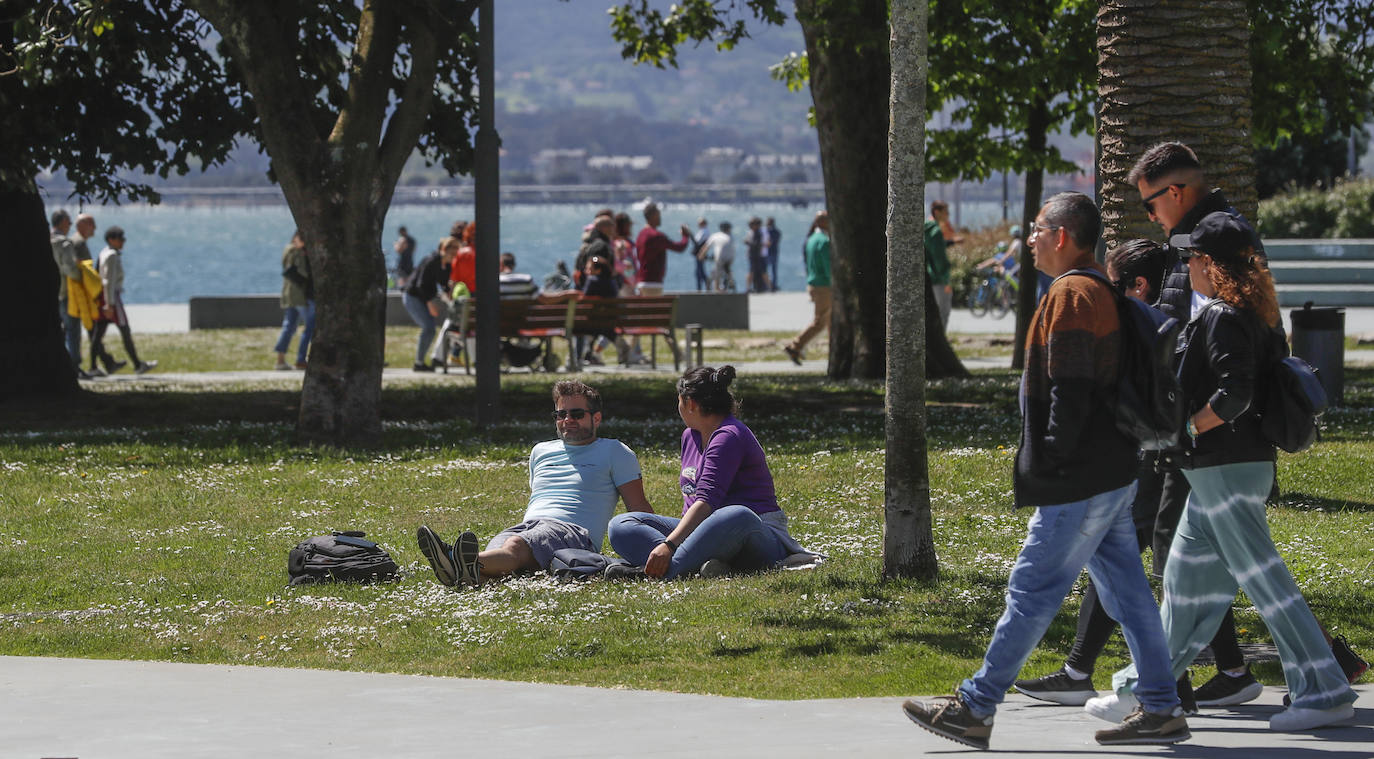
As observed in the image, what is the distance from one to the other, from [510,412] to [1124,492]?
439 inches

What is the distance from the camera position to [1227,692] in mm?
5727

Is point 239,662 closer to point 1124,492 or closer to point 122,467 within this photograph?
point 1124,492

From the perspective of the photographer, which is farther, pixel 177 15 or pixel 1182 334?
pixel 177 15

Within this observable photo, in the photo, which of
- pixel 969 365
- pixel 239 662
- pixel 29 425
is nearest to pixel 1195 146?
pixel 239 662

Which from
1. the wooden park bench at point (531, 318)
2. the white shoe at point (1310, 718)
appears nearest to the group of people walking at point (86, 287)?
the wooden park bench at point (531, 318)

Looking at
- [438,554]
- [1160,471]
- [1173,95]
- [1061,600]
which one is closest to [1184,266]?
[1160,471]

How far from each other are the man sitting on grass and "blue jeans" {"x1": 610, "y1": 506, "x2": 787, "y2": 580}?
0.15 meters

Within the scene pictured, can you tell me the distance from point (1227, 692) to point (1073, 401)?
136 centimetres

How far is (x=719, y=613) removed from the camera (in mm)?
7223

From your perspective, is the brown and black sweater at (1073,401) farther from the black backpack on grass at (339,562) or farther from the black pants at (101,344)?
the black pants at (101,344)

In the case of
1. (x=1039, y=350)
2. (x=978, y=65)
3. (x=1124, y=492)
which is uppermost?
(x=978, y=65)

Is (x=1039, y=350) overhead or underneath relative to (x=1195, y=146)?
underneath

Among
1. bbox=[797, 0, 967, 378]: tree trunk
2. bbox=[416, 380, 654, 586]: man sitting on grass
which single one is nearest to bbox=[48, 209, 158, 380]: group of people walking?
bbox=[797, 0, 967, 378]: tree trunk

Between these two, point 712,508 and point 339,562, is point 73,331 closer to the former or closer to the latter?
point 339,562
